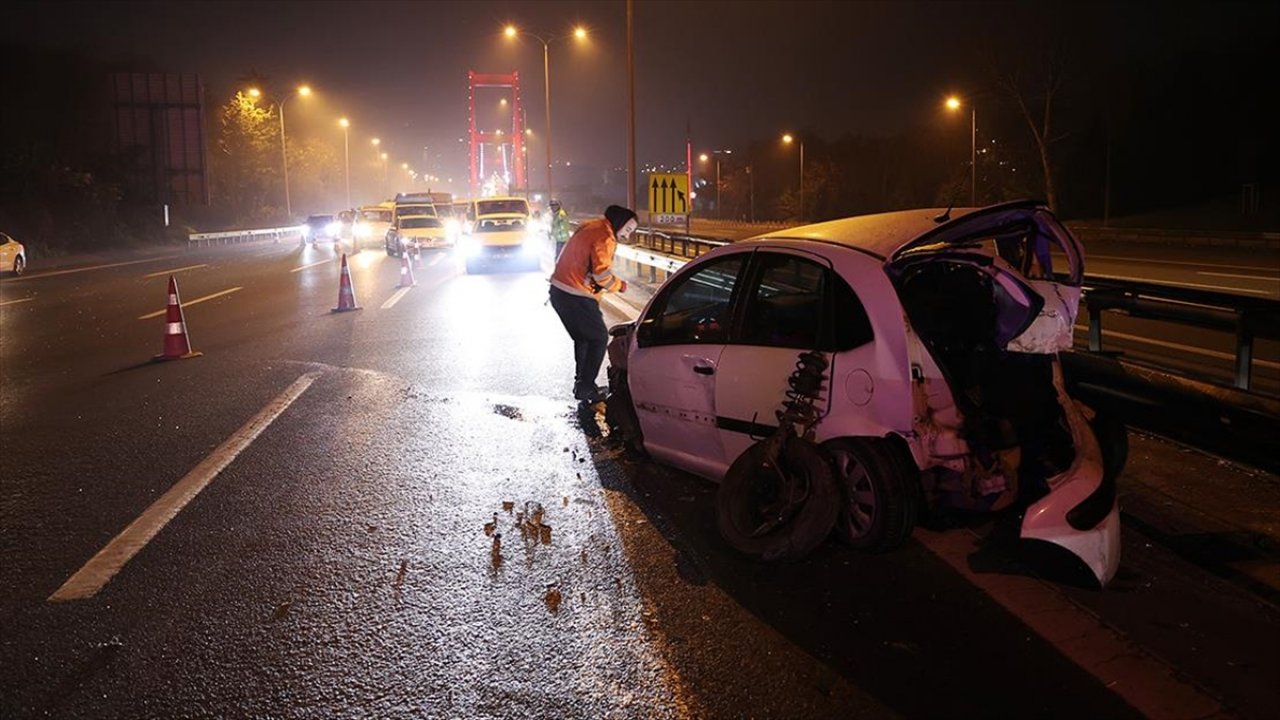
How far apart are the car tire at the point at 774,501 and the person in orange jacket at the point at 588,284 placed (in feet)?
11.8

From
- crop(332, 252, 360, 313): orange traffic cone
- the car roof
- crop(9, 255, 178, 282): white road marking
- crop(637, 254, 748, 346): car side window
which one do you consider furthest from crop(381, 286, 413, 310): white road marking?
the car roof

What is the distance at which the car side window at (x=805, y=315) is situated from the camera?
16.2 feet

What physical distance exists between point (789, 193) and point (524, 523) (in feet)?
284

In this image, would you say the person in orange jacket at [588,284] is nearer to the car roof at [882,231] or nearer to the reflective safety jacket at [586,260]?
the reflective safety jacket at [586,260]

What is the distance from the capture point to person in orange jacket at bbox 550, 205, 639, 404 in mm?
8609

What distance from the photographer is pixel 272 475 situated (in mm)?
6750

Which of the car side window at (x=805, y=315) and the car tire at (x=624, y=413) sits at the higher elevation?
the car side window at (x=805, y=315)

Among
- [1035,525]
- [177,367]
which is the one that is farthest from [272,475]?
[177,367]

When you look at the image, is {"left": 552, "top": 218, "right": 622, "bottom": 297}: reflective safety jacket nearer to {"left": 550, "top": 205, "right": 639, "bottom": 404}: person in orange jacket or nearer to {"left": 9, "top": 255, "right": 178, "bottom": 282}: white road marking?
{"left": 550, "top": 205, "right": 639, "bottom": 404}: person in orange jacket

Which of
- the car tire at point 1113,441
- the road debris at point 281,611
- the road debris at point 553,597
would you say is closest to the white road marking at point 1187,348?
the car tire at point 1113,441

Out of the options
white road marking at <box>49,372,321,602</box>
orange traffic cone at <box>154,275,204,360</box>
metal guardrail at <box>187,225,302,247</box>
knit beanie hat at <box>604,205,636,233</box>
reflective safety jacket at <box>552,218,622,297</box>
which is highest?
metal guardrail at <box>187,225,302,247</box>

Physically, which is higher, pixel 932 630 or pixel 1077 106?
pixel 1077 106

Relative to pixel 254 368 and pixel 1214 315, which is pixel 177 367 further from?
pixel 1214 315

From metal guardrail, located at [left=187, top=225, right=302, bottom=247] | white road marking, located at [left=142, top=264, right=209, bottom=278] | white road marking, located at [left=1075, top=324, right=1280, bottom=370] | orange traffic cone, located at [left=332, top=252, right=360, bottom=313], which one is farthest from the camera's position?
metal guardrail, located at [left=187, top=225, right=302, bottom=247]
